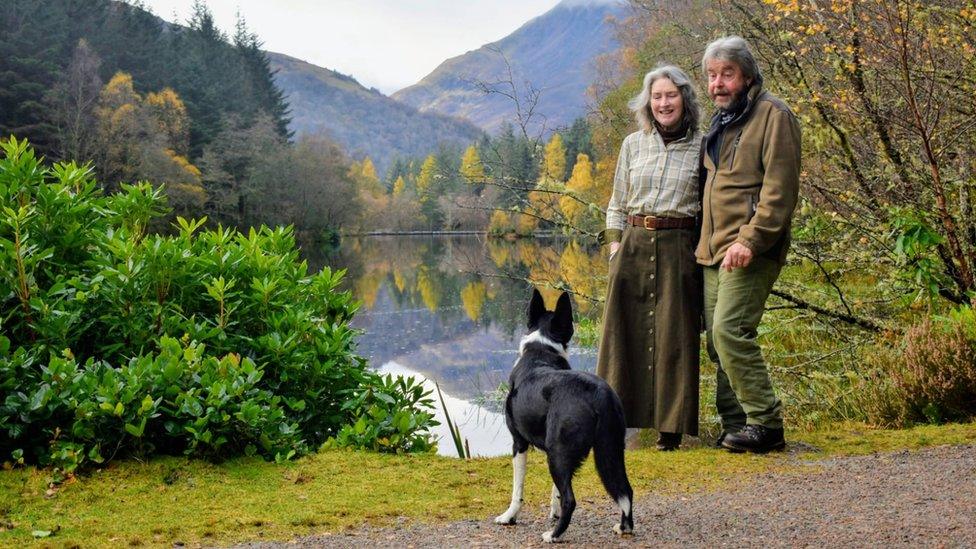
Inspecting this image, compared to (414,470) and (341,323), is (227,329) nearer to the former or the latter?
(341,323)

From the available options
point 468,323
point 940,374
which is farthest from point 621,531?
point 468,323

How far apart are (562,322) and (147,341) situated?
287 cm

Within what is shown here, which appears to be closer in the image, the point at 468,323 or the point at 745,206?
the point at 745,206

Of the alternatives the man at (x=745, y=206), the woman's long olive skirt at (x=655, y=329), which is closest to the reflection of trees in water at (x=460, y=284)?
the woman's long olive skirt at (x=655, y=329)

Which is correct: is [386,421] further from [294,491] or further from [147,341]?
[147,341]

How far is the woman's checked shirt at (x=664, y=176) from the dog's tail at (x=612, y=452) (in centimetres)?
222

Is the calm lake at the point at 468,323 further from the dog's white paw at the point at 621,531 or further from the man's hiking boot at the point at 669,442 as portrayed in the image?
the dog's white paw at the point at 621,531

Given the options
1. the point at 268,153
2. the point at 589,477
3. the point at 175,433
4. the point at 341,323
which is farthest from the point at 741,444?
the point at 268,153

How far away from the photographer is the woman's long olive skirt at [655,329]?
18.4 feet

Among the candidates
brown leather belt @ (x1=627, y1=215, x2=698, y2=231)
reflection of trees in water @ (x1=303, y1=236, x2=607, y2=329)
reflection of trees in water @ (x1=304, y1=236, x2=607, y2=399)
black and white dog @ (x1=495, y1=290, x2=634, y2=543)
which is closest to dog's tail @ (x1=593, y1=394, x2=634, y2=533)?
black and white dog @ (x1=495, y1=290, x2=634, y2=543)

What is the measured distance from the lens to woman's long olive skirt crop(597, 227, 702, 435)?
18.4 feet

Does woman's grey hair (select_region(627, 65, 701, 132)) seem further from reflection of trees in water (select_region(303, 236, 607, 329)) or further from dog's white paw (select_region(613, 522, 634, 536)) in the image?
reflection of trees in water (select_region(303, 236, 607, 329))

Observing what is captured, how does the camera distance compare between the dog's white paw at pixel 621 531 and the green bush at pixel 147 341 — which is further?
the green bush at pixel 147 341

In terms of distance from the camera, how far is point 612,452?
3621 mm
